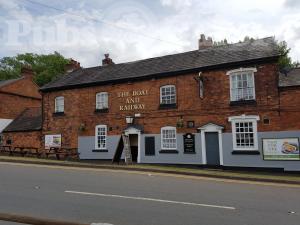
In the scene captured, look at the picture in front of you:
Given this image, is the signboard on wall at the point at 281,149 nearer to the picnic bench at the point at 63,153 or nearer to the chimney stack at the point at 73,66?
the picnic bench at the point at 63,153


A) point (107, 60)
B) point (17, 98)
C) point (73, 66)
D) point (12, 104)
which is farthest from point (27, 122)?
point (107, 60)

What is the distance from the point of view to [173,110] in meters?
20.7

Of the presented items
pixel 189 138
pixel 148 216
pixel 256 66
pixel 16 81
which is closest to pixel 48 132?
pixel 16 81

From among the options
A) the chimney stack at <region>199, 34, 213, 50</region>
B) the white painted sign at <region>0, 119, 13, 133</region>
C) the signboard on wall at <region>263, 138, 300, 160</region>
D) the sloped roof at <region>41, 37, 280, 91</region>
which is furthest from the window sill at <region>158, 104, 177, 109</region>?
the white painted sign at <region>0, 119, 13, 133</region>

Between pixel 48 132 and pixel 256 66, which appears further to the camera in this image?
pixel 48 132

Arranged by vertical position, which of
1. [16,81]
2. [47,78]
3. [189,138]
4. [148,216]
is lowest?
[148,216]

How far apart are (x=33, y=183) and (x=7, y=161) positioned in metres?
10.6

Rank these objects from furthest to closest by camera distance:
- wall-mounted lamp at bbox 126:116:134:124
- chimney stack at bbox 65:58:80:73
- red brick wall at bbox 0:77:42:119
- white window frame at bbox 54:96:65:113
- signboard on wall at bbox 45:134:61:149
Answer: red brick wall at bbox 0:77:42:119 < chimney stack at bbox 65:58:80:73 < white window frame at bbox 54:96:65:113 < signboard on wall at bbox 45:134:61:149 < wall-mounted lamp at bbox 126:116:134:124

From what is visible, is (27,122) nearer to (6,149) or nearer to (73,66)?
(6,149)

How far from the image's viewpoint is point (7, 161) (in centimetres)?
2058

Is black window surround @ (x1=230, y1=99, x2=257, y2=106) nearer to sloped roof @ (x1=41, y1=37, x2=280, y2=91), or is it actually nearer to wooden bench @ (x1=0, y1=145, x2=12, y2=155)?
sloped roof @ (x1=41, y1=37, x2=280, y2=91)

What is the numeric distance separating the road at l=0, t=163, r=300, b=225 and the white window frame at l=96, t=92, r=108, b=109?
38.4 ft

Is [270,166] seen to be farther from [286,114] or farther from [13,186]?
[13,186]

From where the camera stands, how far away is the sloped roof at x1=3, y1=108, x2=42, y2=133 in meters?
27.5
